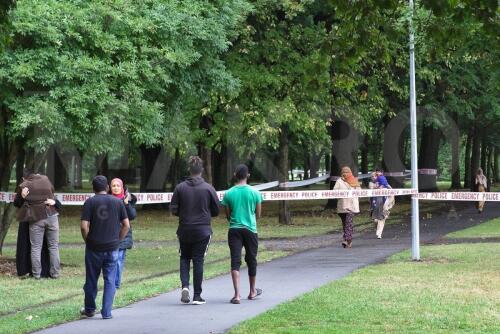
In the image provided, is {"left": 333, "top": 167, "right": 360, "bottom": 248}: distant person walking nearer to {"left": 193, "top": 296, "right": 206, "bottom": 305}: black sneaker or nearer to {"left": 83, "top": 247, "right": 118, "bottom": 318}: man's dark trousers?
{"left": 193, "top": 296, "right": 206, "bottom": 305}: black sneaker

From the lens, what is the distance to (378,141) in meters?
49.7

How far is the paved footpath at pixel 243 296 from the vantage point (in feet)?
29.6

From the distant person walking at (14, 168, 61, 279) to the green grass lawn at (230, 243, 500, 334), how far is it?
4635 millimetres

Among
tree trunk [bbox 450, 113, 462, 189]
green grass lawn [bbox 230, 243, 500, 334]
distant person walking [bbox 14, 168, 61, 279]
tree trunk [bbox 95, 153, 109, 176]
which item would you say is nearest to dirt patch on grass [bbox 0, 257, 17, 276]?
distant person walking [bbox 14, 168, 61, 279]

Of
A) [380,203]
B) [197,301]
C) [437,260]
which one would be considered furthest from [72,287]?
[380,203]

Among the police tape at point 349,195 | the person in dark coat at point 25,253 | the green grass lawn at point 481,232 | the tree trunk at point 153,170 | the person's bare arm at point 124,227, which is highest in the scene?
the tree trunk at point 153,170

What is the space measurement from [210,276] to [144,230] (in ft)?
40.1

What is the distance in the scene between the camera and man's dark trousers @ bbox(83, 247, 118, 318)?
31.7ft

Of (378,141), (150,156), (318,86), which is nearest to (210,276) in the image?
(318,86)

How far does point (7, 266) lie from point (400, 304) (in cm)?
775

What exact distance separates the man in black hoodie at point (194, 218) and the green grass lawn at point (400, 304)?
3.97ft

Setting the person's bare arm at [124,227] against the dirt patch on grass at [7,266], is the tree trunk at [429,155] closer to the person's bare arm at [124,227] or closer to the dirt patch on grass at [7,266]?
the dirt patch on grass at [7,266]

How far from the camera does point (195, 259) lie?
10.7 m

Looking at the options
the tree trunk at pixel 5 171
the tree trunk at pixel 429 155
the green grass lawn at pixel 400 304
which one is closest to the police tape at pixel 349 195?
the tree trunk at pixel 5 171
